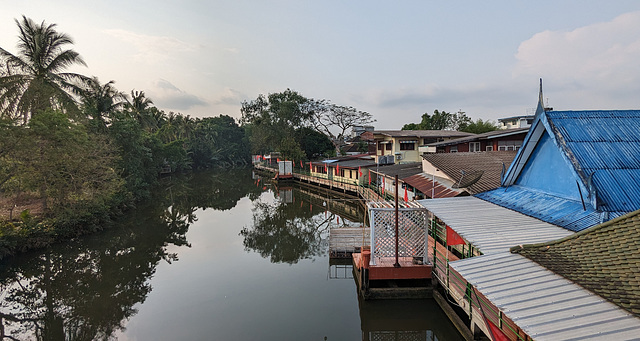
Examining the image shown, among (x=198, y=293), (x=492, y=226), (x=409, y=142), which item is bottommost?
(x=198, y=293)

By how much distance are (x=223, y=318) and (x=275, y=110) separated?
1821 inches

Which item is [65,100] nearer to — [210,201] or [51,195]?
[51,195]

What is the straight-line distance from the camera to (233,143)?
78.2 meters

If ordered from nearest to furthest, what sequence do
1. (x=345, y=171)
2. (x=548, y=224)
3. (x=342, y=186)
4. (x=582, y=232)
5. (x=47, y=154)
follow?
(x=582, y=232)
(x=548, y=224)
(x=47, y=154)
(x=342, y=186)
(x=345, y=171)

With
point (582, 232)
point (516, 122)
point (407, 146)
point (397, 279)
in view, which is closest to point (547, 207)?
point (582, 232)

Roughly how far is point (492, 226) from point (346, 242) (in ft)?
25.8

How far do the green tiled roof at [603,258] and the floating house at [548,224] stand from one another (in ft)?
0.11

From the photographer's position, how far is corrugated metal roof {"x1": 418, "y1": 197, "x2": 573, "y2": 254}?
6.09 meters

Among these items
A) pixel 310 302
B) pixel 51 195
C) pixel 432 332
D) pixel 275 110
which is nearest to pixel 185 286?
pixel 310 302

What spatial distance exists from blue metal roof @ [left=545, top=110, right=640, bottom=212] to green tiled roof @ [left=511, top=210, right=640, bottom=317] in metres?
1.53

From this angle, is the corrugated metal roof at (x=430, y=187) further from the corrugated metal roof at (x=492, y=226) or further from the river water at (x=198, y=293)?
the river water at (x=198, y=293)

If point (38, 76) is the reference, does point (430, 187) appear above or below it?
below

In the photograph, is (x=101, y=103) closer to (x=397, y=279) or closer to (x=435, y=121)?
(x=397, y=279)

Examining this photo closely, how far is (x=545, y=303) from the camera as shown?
13.5 feet
